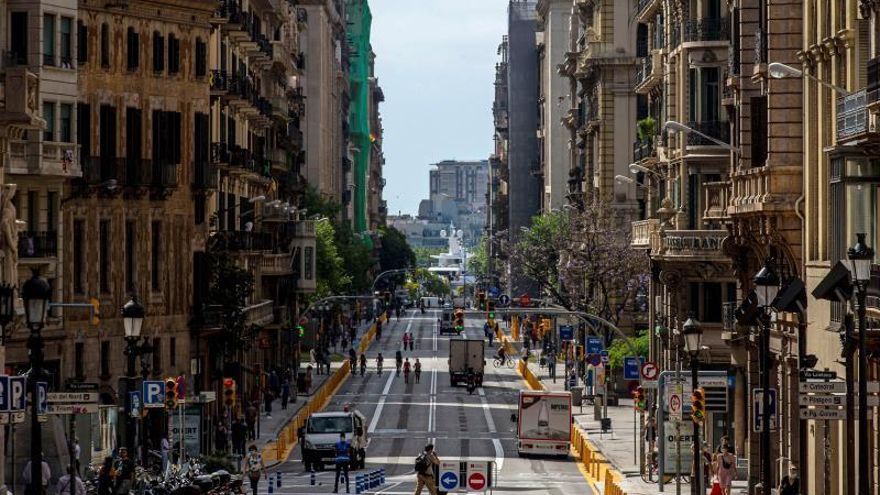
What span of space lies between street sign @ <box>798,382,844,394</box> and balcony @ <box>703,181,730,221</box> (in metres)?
21.5

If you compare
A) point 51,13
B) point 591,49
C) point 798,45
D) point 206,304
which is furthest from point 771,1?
point 591,49

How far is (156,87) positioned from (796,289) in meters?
32.9

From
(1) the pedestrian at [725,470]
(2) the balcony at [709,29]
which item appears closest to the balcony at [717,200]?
(1) the pedestrian at [725,470]

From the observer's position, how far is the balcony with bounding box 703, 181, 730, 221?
6259 centimetres

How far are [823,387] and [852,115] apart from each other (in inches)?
225

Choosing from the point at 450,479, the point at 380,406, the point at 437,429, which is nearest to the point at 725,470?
the point at 450,479

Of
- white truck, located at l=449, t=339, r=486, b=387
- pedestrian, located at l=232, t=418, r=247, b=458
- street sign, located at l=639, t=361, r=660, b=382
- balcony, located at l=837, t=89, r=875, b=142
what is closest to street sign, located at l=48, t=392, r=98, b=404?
balcony, located at l=837, t=89, r=875, b=142

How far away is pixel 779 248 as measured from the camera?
182 feet

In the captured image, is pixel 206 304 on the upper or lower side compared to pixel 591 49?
lower

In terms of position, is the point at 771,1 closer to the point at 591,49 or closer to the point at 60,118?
the point at 60,118

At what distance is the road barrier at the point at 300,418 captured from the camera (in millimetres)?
78188

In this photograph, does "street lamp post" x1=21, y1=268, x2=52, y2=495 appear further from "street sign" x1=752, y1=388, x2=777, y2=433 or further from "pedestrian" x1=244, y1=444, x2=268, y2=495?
"pedestrian" x1=244, y1=444, x2=268, y2=495

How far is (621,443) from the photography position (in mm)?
81812

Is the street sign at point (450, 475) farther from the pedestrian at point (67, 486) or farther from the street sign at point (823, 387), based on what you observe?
the street sign at point (823, 387)
